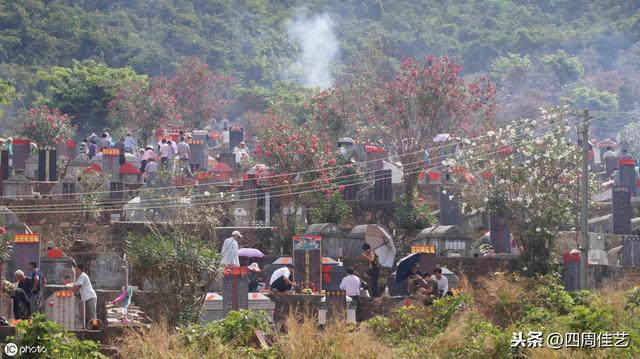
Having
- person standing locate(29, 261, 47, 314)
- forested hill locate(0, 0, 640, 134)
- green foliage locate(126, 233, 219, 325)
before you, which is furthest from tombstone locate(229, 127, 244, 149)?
forested hill locate(0, 0, 640, 134)

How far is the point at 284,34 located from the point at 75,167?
71758 mm

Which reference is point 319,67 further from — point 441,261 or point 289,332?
point 289,332

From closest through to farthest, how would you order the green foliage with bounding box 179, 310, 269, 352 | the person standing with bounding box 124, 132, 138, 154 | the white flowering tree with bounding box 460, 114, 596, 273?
1. the green foliage with bounding box 179, 310, 269, 352
2. the white flowering tree with bounding box 460, 114, 596, 273
3. the person standing with bounding box 124, 132, 138, 154

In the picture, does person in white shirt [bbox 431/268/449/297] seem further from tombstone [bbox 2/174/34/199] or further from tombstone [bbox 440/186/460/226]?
tombstone [bbox 2/174/34/199]

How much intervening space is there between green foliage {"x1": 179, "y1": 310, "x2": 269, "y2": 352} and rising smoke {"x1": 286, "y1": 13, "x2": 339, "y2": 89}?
71813 millimetres

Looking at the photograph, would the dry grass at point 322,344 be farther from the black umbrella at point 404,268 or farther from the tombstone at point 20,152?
the tombstone at point 20,152

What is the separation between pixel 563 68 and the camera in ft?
336

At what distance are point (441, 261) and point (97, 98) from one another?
104 feet

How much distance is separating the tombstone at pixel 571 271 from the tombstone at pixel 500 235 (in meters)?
3.93

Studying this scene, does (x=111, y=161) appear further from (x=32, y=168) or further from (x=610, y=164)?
(x=610, y=164)

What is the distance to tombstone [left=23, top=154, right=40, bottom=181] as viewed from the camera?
142ft

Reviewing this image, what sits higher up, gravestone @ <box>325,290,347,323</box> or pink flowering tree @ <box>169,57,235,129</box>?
pink flowering tree @ <box>169,57,235,129</box>
